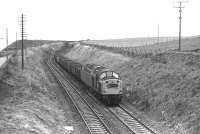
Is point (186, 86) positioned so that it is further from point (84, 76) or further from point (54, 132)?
point (84, 76)

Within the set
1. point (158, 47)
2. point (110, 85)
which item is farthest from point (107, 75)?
point (158, 47)

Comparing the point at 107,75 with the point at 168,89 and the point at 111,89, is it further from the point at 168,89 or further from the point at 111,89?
Result: the point at 168,89

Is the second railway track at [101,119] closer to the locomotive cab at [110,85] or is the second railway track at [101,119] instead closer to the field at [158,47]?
the locomotive cab at [110,85]

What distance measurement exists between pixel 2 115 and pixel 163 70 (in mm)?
20960

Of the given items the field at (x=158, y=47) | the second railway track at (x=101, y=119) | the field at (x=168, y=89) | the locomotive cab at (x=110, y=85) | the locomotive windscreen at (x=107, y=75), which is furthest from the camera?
the field at (x=158, y=47)

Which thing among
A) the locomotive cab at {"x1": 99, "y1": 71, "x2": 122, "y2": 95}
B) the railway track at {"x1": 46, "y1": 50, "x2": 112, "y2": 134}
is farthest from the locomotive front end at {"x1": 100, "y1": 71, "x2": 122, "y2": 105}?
the railway track at {"x1": 46, "y1": 50, "x2": 112, "y2": 134}

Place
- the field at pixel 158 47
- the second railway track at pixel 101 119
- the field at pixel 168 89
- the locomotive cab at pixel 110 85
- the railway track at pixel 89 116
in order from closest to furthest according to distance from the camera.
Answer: the second railway track at pixel 101 119
the railway track at pixel 89 116
the field at pixel 168 89
the locomotive cab at pixel 110 85
the field at pixel 158 47

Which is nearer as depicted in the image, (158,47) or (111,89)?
(111,89)

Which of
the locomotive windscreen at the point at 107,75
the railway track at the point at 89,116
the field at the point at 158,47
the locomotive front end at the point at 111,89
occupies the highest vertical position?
the field at the point at 158,47

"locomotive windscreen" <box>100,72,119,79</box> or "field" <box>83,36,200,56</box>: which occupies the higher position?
"field" <box>83,36,200,56</box>

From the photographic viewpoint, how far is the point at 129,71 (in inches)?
1833

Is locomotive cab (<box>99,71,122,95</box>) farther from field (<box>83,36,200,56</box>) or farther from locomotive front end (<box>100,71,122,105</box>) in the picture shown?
field (<box>83,36,200,56</box>)

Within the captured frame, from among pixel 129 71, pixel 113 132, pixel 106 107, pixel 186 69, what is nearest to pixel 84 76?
pixel 129 71

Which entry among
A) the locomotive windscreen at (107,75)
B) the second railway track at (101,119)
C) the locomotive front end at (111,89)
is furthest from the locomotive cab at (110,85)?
the second railway track at (101,119)
